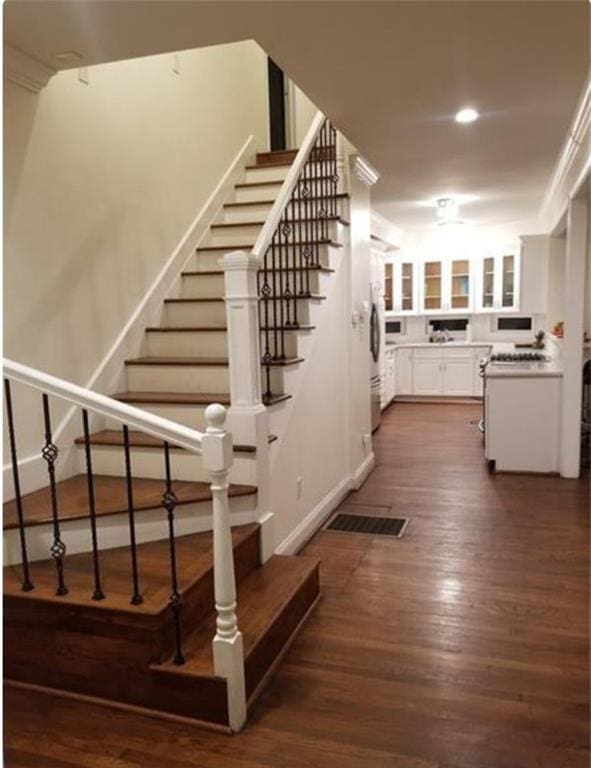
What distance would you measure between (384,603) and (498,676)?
717 mm

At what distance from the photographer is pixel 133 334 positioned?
155 inches

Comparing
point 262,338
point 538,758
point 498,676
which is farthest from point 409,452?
point 538,758

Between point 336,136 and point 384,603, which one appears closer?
point 384,603

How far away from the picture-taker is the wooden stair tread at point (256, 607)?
2184 mm

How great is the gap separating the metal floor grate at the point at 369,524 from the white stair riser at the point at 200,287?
72.2 inches

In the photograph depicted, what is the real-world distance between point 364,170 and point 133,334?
2254 mm

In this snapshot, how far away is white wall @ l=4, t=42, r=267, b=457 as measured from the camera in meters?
2.93

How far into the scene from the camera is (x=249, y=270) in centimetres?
280

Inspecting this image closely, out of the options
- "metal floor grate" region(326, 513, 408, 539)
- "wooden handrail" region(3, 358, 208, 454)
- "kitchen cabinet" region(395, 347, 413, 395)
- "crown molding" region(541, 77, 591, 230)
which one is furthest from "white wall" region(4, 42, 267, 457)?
"kitchen cabinet" region(395, 347, 413, 395)

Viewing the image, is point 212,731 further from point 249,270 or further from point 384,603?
point 249,270

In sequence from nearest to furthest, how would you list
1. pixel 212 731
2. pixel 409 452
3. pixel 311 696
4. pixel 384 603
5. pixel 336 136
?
pixel 212 731 → pixel 311 696 → pixel 384 603 → pixel 336 136 → pixel 409 452

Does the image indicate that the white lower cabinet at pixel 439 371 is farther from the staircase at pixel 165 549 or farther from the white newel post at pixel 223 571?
the white newel post at pixel 223 571

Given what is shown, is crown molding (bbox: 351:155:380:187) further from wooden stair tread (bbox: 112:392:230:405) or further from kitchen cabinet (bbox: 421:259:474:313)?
kitchen cabinet (bbox: 421:259:474:313)

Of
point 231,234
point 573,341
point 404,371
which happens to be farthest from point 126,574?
point 404,371
